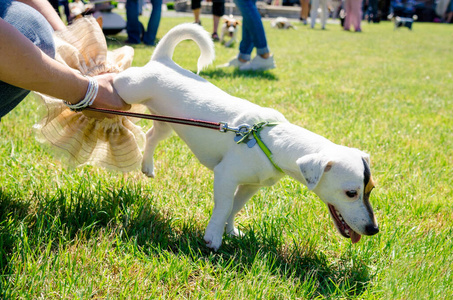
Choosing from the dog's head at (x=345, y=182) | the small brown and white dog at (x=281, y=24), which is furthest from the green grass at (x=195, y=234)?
the small brown and white dog at (x=281, y=24)

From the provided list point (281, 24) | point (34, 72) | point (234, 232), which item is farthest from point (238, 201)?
point (281, 24)

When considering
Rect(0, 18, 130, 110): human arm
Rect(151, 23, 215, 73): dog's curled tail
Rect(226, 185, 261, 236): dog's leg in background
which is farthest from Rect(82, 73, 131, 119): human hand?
Rect(226, 185, 261, 236): dog's leg in background

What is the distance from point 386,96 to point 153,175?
160 inches

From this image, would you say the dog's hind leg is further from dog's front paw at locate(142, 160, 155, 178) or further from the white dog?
the white dog

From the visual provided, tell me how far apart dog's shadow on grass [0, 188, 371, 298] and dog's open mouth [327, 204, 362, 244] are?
0.60 feet

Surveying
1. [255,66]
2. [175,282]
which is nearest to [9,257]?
[175,282]

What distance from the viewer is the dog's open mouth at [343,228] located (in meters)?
1.82

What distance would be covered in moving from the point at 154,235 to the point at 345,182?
924mm

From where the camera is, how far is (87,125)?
2287 millimetres

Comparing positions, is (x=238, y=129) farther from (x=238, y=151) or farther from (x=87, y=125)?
(x=87, y=125)

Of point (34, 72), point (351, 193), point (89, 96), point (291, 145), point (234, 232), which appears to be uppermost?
point (34, 72)

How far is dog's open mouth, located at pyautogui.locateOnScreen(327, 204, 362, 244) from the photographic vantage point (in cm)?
182

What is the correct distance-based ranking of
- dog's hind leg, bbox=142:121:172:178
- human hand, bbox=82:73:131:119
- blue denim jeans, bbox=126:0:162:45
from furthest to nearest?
1. blue denim jeans, bbox=126:0:162:45
2. dog's hind leg, bbox=142:121:172:178
3. human hand, bbox=82:73:131:119

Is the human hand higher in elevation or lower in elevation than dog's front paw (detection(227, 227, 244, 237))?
higher
